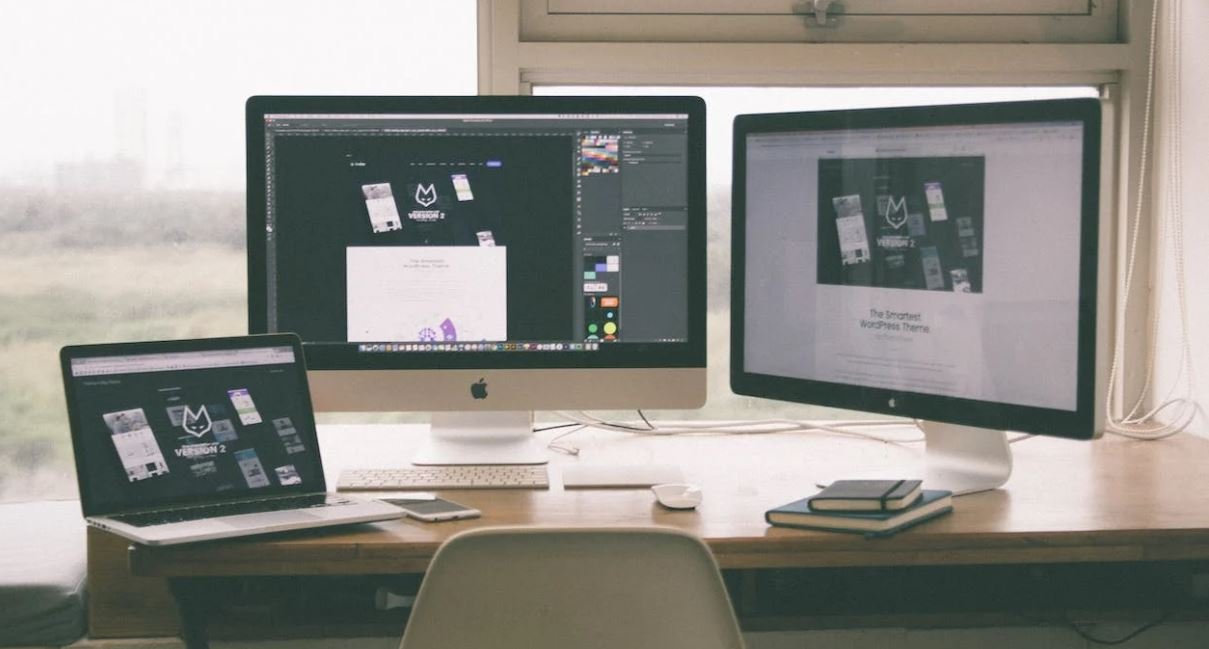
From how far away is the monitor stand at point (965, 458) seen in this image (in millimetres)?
1683

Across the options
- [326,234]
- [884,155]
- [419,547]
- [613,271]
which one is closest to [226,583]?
[419,547]

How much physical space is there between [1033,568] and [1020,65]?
1015 mm

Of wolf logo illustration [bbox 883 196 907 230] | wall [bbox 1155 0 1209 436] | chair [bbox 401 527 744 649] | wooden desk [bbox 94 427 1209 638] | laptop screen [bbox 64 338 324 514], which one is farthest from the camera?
wall [bbox 1155 0 1209 436]

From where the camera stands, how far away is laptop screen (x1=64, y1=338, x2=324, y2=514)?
4.95 feet

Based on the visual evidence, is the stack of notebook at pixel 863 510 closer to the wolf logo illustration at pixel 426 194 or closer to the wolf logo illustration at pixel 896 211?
the wolf logo illustration at pixel 896 211

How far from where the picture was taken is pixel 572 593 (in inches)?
43.3

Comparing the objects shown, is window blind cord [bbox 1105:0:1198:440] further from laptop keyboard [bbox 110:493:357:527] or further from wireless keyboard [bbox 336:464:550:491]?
laptop keyboard [bbox 110:493:357:527]

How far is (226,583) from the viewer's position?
156 cm

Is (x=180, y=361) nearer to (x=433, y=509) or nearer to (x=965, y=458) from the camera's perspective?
(x=433, y=509)

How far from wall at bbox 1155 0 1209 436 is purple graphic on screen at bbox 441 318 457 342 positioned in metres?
1.30

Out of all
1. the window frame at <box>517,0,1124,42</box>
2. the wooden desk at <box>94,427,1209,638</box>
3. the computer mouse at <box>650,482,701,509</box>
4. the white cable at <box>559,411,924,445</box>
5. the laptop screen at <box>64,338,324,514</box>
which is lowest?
the wooden desk at <box>94,427,1209,638</box>

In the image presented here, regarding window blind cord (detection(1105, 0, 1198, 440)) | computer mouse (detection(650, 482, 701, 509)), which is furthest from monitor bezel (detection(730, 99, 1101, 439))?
window blind cord (detection(1105, 0, 1198, 440))

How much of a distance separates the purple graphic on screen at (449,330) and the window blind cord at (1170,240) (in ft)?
3.78

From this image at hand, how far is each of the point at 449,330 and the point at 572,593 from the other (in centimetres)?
78
